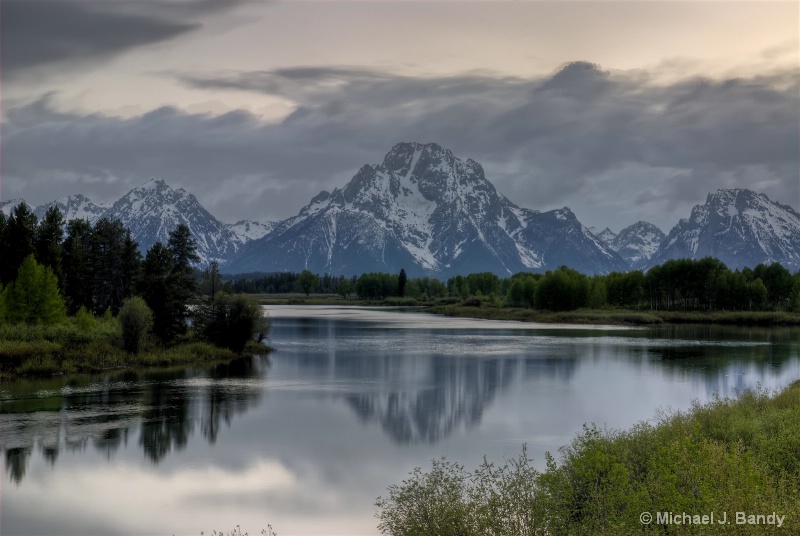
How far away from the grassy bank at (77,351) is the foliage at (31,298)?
1924 mm

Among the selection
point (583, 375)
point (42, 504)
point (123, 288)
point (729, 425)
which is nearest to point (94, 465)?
point (42, 504)

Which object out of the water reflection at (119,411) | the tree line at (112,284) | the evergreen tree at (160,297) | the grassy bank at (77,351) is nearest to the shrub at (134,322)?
the tree line at (112,284)

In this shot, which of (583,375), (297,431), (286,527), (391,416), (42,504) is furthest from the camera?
(583,375)

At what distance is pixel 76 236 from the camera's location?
272ft

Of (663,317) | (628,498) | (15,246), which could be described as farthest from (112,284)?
(663,317)

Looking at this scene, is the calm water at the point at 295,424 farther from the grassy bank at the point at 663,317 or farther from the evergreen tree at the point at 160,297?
the grassy bank at the point at 663,317

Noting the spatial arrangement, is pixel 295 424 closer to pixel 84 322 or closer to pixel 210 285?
pixel 84 322

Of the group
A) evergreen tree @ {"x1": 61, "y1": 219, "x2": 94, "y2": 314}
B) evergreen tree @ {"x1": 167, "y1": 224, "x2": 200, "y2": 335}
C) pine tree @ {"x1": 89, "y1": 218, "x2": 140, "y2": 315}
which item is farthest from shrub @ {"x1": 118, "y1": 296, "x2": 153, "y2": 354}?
pine tree @ {"x1": 89, "y1": 218, "x2": 140, "y2": 315}

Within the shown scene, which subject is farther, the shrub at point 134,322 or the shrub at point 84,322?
the shrub at point 84,322

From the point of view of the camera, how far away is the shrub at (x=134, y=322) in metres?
59.0

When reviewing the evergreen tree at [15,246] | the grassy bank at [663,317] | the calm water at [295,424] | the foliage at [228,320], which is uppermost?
the evergreen tree at [15,246]

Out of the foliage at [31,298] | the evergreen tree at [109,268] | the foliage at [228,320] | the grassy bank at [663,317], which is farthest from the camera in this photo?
the grassy bank at [663,317]

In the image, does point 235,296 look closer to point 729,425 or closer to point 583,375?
point 583,375

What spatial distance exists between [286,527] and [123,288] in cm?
6898
